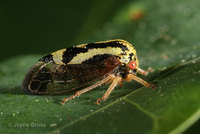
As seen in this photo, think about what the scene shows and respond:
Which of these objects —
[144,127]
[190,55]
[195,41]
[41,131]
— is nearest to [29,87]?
[41,131]

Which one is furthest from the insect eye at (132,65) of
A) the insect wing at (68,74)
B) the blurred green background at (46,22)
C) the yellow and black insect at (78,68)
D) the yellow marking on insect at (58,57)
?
the blurred green background at (46,22)

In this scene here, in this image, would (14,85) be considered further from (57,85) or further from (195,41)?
(195,41)

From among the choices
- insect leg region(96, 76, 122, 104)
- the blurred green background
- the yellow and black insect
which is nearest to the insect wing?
the yellow and black insect

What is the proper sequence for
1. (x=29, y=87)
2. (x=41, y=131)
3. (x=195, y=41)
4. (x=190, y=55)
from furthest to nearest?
(x=195, y=41)
(x=190, y=55)
(x=29, y=87)
(x=41, y=131)

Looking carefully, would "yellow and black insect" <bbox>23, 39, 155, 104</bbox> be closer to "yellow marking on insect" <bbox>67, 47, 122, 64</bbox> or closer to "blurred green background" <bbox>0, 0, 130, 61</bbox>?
"yellow marking on insect" <bbox>67, 47, 122, 64</bbox>

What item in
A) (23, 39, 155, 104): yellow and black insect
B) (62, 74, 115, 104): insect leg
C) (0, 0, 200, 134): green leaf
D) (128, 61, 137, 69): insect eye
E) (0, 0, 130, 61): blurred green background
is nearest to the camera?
(0, 0, 200, 134): green leaf

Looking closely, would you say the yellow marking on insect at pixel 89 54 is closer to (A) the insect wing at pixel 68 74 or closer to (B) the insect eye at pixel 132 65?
(A) the insect wing at pixel 68 74
